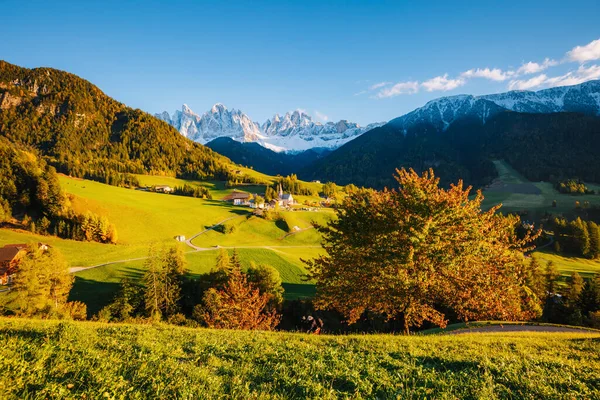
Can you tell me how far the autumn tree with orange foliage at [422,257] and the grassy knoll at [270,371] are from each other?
9.05 m

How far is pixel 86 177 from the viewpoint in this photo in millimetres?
168250

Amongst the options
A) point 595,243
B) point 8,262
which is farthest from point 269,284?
point 595,243

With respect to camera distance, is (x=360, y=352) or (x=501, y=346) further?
(x=501, y=346)

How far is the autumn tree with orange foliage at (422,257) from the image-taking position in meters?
20.5

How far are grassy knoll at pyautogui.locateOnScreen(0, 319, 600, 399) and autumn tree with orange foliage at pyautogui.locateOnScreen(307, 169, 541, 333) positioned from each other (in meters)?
9.05

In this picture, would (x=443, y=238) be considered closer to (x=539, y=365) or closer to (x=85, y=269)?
(x=539, y=365)

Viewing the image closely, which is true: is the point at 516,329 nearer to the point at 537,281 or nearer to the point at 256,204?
the point at 537,281

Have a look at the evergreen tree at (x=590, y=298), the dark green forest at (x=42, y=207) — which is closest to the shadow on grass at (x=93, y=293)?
the dark green forest at (x=42, y=207)

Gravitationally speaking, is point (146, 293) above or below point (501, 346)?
Answer: below

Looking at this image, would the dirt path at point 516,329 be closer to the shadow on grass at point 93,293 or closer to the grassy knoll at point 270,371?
the grassy knoll at point 270,371

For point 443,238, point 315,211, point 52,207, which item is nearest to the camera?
point 443,238

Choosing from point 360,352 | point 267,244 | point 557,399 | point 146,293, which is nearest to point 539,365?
point 557,399

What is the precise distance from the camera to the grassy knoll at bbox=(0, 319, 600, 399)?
595 centimetres

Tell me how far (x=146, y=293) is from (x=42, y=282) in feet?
48.8
